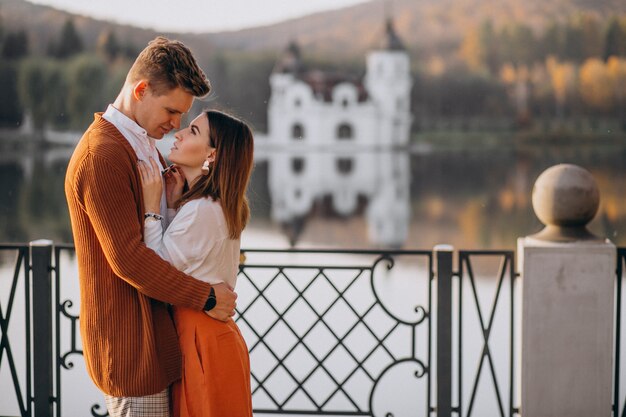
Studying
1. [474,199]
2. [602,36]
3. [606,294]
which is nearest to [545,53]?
[602,36]

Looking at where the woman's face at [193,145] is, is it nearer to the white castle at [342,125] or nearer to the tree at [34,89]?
the tree at [34,89]

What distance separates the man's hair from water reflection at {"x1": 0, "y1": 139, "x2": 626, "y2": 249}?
25.3 m

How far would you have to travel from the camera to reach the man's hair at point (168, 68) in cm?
174

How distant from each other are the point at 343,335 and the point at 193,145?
8.06 feet

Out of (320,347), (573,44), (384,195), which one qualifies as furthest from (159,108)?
(573,44)

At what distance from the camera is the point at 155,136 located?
6.07ft

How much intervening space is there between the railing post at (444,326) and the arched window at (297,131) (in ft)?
183

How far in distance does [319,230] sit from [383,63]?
38310 millimetres

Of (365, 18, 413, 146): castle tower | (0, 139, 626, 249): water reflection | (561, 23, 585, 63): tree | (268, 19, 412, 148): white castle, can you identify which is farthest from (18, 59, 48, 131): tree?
(561, 23, 585, 63): tree

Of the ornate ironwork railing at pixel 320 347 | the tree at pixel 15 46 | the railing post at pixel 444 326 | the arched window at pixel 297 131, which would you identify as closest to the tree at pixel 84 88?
the tree at pixel 15 46

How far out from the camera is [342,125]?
60781 millimetres

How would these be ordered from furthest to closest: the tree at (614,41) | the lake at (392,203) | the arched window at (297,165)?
1. the arched window at (297,165)
2. the tree at (614,41)
3. the lake at (392,203)

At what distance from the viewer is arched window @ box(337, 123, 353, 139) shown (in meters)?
60.6

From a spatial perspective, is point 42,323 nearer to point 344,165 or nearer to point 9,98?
point 9,98
